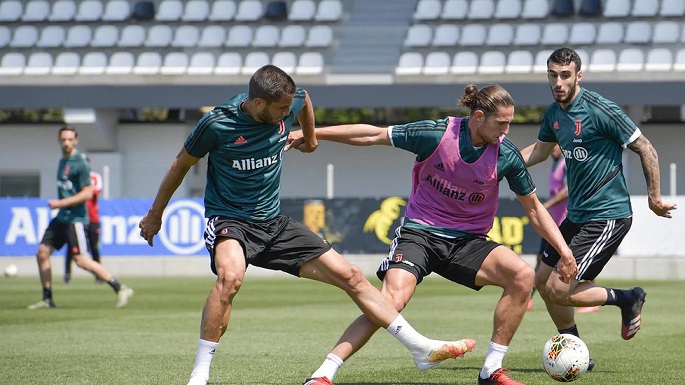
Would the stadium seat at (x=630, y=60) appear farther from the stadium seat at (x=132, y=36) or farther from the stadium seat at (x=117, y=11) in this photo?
the stadium seat at (x=117, y=11)

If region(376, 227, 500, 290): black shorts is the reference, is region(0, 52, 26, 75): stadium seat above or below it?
below

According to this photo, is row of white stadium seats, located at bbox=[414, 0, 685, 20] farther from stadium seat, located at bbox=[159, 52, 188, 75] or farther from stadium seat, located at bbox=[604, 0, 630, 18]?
stadium seat, located at bbox=[159, 52, 188, 75]

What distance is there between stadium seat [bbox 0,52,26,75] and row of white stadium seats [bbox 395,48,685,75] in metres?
9.90

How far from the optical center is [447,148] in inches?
308

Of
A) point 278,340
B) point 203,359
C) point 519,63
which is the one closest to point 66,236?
point 278,340

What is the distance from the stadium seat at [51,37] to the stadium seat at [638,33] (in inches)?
589

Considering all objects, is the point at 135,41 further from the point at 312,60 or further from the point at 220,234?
the point at 220,234

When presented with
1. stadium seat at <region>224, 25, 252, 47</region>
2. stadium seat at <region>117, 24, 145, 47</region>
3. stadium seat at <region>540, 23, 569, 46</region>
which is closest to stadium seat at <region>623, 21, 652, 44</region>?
stadium seat at <region>540, 23, 569, 46</region>

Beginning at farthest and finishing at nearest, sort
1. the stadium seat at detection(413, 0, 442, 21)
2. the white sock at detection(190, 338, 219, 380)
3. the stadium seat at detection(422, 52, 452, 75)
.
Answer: the stadium seat at detection(413, 0, 442, 21)
the stadium seat at detection(422, 52, 452, 75)
the white sock at detection(190, 338, 219, 380)

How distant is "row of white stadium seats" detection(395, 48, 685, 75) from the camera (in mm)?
28797

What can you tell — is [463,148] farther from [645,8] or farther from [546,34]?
[645,8]

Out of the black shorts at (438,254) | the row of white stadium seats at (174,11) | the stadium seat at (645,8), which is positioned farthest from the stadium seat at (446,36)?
the black shorts at (438,254)

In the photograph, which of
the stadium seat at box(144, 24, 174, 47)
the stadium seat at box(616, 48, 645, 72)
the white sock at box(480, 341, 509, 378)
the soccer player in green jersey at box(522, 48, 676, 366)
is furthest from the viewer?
the stadium seat at box(144, 24, 174, 47)

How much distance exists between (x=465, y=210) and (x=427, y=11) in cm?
2447
